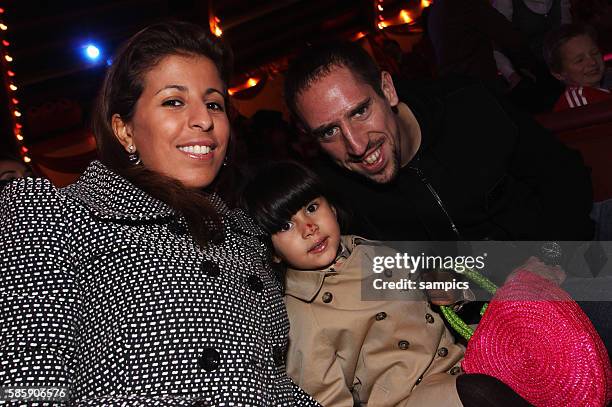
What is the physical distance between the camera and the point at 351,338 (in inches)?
75.5

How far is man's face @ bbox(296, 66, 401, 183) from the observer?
2.19 m

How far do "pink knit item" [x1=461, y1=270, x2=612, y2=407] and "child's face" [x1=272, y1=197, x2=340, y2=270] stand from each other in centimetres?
52

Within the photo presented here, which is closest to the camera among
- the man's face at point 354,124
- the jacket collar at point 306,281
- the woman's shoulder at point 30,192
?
the woman's shoulder at point 30,192

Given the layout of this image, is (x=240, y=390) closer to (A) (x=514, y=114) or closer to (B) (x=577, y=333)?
(B) (x=577, y=333)

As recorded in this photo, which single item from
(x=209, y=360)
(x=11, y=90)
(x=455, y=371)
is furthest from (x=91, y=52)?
(x=209, y=360)

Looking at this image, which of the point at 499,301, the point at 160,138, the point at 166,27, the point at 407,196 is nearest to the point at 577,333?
the point at 499,301

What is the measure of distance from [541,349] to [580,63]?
2.27 meters

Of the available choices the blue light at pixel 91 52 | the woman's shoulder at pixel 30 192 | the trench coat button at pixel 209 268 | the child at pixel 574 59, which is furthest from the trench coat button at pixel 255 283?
the blue light at pixel 91 52

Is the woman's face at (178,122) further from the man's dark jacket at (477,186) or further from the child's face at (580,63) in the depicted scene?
the child's face at (580,63)

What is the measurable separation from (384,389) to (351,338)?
→ 0.57ft

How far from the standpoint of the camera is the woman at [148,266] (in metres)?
1.33

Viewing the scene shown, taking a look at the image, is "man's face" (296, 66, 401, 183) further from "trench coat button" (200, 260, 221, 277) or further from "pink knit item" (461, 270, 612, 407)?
"trench coat button" (200, 260, 221, 277)

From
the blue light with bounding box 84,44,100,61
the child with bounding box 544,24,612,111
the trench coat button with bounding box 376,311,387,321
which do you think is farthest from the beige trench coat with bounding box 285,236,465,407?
the blue light with bounding box 84,44,100,61

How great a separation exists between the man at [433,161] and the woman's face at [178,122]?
622 mm
